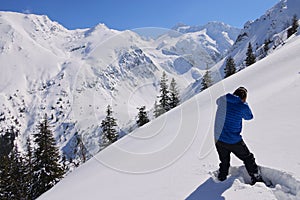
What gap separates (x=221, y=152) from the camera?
6320 mm

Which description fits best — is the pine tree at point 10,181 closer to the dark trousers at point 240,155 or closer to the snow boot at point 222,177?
the snow boot at point 222,177

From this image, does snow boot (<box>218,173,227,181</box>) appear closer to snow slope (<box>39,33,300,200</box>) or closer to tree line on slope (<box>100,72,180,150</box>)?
snow slope (<box>39,33,300,200</box>)

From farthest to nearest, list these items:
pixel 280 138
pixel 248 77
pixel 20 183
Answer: pixel 20 183 → pixel 248 77 → pixel 280 138

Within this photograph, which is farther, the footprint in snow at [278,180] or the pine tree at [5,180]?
the pine tree at [5,180]

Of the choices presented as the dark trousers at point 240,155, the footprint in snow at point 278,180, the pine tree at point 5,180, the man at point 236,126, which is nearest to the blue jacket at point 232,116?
the man at point 236,126

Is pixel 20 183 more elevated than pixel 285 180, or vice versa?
pixel 285 180

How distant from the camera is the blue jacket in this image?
5.99 meters

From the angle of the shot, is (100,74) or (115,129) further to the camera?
(115,129)

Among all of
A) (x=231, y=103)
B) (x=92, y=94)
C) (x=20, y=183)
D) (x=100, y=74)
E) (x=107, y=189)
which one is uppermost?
(x=100, y=74)

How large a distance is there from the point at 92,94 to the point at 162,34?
10.6ft

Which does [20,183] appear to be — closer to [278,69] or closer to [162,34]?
[162,34]

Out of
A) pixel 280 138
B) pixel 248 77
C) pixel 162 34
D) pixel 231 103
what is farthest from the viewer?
pixel 248 77

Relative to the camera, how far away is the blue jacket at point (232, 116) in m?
5.99

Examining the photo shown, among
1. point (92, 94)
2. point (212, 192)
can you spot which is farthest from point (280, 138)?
point (92, 94)
